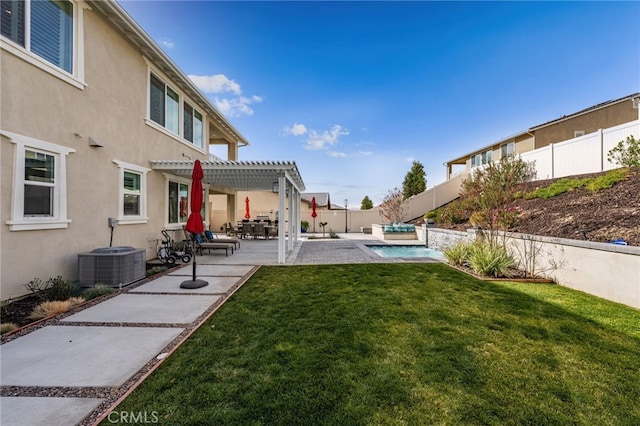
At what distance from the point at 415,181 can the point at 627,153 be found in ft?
62.7

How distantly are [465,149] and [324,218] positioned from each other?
19.9m

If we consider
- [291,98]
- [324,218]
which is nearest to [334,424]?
[291,98]

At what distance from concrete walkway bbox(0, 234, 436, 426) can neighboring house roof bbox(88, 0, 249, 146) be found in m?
7.19

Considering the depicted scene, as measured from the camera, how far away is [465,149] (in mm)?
32500

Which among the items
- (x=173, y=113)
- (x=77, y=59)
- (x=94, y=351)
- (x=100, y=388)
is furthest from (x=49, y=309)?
(x=173, y=113)

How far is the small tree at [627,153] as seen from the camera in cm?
1170

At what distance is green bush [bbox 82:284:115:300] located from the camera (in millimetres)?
5887

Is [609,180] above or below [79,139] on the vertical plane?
below

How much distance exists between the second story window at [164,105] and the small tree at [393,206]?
15.4 m

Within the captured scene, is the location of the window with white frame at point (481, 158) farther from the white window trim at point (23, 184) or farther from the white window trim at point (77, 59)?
the white window trim at point (23, 184)

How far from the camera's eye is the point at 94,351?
11.7ft

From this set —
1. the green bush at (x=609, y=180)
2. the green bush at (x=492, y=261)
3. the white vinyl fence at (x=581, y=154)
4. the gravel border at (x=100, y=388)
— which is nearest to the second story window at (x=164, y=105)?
the gravel border at (x=100, y=388)

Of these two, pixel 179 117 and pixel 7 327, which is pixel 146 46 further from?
pixel 7 327

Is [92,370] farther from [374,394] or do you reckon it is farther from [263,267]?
[263,267]
